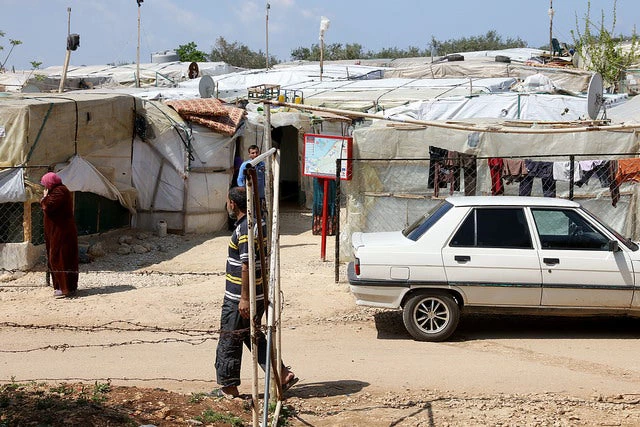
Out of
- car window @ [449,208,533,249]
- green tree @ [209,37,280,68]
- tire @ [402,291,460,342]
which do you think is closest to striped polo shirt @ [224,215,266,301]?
tire @ [402,291,460,342]

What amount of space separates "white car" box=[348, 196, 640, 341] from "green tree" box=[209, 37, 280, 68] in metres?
61.1

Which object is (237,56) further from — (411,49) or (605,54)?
(605,54)

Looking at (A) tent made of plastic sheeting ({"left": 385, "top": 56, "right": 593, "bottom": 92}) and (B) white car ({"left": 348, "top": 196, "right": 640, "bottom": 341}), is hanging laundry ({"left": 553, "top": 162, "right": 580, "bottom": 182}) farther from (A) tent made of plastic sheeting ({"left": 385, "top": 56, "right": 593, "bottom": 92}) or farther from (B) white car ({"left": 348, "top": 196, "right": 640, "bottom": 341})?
(A) tent made of plastic sheeting ({"left": 385, "top": 56, "right": 593, "bottom": 92})

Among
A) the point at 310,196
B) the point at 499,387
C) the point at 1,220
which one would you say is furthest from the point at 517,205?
the point at 310,196

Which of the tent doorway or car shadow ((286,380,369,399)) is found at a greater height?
the tent doorway

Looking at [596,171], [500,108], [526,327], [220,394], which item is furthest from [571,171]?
[500,108]

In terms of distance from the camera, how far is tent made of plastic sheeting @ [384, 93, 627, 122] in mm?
18344

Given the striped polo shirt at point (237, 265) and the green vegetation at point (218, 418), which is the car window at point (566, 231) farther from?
the green vegetation at point (218, 418)

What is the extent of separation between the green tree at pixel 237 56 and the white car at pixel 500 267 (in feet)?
200

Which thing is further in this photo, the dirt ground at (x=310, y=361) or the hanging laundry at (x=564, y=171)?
the hanging laundry at (x=564, y=171)

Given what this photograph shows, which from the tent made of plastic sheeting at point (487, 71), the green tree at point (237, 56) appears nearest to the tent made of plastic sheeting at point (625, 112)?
the tent made of plastic sheeting at point (487, 71)

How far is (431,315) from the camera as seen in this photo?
847 centimetres

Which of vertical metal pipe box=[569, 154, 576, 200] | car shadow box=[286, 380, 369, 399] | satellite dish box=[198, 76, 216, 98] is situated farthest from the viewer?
satellite dish box=[198, 76, 216, 98]

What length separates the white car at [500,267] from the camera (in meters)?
8.28
